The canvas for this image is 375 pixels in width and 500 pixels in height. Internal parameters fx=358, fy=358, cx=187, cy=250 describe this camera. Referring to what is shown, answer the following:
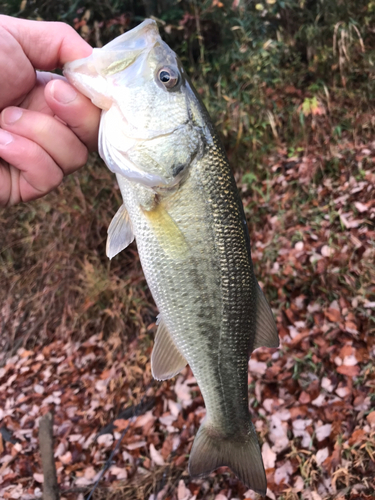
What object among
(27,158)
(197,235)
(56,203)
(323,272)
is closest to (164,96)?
(197,235)

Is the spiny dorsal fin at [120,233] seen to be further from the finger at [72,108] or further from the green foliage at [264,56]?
the green foliage at [264,56]

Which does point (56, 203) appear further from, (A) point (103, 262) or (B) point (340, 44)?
(B) point (340, 44)

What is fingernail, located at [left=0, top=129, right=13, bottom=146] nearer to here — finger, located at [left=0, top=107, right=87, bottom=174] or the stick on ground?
finger, located at [left=0, top=107, right=87, bottom=174]

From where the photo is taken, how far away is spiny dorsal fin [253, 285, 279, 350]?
1.79m

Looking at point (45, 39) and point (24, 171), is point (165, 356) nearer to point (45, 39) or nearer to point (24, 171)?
point (24, 171)

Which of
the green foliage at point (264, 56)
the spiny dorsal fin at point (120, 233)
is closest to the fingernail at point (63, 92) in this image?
the spiny dorsal fin at point (120, 233)

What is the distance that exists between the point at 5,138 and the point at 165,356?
1.33 meters

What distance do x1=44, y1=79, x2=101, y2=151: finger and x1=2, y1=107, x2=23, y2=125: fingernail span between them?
0.20 m

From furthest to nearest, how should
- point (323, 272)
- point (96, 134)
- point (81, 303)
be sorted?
1. point (81, 303)
2. point (323, 272)
3. point (96, 134)

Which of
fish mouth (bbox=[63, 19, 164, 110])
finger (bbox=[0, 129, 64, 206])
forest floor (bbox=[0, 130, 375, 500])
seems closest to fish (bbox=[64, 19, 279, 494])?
fish mouth (bbox=[63, 19, 164, 110])

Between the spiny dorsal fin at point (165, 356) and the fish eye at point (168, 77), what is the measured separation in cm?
109

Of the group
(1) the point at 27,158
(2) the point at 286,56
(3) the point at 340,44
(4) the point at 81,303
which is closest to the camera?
(1) the point at 27,158

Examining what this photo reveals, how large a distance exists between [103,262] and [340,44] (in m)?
4.95

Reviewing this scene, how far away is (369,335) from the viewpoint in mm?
3410
